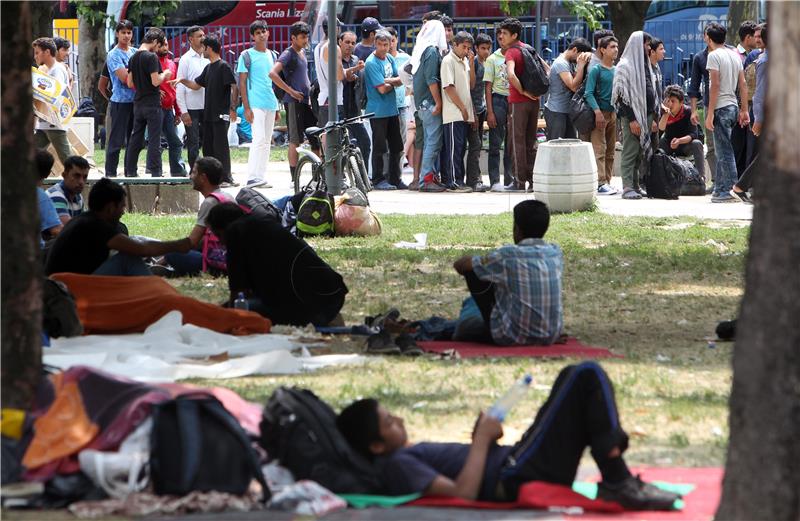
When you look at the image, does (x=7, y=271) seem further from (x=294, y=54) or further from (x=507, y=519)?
(x=294, y=54)

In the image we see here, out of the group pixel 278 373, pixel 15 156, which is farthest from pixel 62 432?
pixel 278 373

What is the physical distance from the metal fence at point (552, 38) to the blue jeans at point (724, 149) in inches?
351

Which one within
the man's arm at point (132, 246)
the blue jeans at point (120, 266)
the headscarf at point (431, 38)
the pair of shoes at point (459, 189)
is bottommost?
the pair of shoes at point (459, 189)

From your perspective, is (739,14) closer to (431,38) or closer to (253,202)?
(431,38)

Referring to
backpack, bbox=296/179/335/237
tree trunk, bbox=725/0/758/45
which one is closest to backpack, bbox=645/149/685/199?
backpack, bbox=296/179/335/237

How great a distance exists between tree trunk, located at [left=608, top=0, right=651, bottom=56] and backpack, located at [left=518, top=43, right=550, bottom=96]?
8.73 metres

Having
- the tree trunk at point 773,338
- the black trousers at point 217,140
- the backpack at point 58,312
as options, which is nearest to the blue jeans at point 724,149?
the black trousers at point 217,140

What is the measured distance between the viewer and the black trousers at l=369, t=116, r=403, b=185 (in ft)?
60.4

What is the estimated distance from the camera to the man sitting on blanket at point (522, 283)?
8.40 m

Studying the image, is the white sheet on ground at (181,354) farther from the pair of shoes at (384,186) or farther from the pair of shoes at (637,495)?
the pair of shoes at (384,186)

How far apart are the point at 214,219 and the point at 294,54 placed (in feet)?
30.9

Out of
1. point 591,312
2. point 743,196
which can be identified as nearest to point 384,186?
point 743,196

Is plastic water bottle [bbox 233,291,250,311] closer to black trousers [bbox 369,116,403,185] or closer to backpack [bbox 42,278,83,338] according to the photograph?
backpack [bbox 42,278,83,338]

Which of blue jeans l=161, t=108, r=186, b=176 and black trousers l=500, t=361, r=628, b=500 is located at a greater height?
blue jeans l=161, t=108, r=186, b=176
